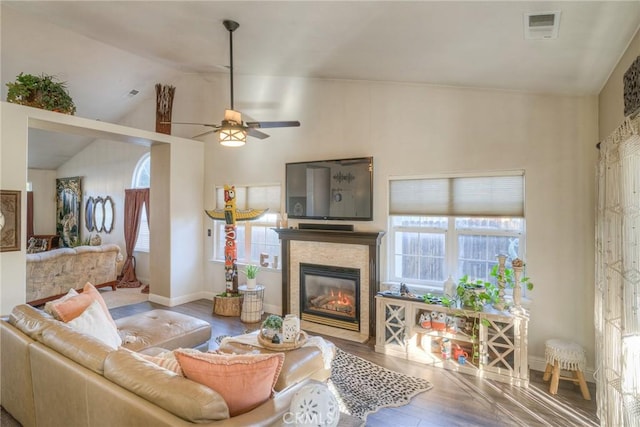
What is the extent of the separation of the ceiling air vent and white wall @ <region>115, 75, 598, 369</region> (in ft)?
4.57

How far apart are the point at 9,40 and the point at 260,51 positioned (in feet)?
13.1

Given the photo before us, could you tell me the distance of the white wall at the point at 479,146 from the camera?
3.38 metres

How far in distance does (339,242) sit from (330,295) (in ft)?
2.79

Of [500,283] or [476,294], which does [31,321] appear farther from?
[500,283]

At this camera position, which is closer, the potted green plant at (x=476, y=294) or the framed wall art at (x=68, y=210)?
the potted green plant at (x=476, y=294)

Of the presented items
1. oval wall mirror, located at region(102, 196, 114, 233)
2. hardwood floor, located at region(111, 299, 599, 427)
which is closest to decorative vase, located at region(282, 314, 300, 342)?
hardwood floor, located at region(111, 299, 599, 427)

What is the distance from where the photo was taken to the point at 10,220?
153 inches

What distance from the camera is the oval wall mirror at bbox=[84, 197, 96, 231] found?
8824mm

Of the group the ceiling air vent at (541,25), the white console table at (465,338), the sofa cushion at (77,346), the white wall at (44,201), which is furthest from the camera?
the white wall at (44,201)

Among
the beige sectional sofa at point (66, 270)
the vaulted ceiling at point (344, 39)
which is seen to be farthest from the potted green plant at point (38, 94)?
the beige sectional sofa at point (66, 270)

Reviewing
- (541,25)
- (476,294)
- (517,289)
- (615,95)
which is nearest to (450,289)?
(476,294)

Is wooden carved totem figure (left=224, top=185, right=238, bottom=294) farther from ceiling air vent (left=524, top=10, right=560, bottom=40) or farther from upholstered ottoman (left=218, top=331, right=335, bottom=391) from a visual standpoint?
ceiling air vent (left=524, top=10, right=560, bottom=40)

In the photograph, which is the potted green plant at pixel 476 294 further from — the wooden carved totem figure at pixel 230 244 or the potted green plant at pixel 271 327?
the wooden carved totem figure at pixel 230 244

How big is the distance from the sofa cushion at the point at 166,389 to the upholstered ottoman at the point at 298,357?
38.1 inches
